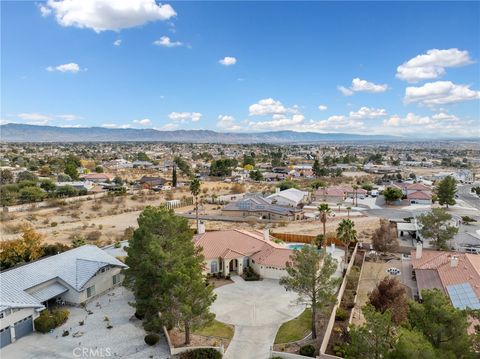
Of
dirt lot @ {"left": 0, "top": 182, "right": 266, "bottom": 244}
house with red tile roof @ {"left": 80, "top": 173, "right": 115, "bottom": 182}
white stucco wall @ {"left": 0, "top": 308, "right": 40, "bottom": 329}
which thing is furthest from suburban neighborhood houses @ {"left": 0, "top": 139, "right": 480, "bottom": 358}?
house with red tile roof @ {"left": 80, "top": 173, "right": 115, "bottom": 182}

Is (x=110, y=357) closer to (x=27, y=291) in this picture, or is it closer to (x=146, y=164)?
(x=27, y=291)

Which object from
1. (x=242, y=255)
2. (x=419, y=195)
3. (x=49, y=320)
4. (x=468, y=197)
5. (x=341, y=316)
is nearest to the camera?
(x=49, y=320)

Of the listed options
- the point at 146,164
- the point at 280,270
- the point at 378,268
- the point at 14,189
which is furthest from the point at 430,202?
the point at 146,164

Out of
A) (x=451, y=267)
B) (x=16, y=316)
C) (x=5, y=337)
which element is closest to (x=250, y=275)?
(x=451, y=267)

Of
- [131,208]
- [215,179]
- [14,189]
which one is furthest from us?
[215,179]

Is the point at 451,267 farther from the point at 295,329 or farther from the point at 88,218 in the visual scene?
the point at 88,218

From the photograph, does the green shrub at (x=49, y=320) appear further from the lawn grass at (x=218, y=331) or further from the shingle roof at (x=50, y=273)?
the lawn grass at (x=218, y=331)
